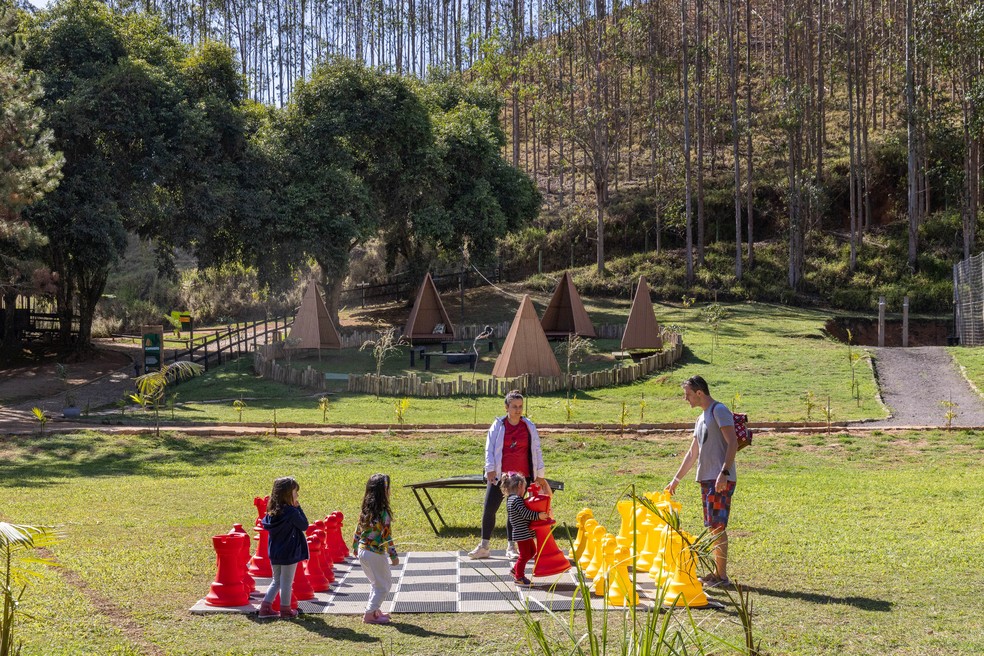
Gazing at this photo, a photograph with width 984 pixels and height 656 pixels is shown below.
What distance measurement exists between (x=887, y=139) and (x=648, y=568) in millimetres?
48599

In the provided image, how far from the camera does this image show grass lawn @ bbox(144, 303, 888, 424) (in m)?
21.8

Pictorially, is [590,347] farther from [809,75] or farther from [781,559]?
[809,75]

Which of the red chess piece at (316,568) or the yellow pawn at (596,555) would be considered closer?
the yellow pawn at (596,555)

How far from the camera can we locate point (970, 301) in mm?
30969

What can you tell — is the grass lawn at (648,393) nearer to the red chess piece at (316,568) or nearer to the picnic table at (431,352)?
the picnic table at (431,352)

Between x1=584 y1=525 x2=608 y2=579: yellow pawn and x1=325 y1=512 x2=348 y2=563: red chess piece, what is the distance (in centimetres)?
246

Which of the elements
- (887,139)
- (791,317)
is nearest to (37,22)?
(791,317)

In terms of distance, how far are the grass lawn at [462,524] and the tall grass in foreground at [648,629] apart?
0.34 meters

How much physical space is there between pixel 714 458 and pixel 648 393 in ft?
56.1

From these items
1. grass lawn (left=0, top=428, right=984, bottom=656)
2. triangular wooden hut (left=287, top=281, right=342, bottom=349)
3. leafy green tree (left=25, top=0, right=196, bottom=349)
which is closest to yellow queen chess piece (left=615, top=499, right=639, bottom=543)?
grass lawn (left=0, top=428, right=984, bottom=656)

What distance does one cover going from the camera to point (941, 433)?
721 inches

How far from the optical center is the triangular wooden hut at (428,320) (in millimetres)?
34719

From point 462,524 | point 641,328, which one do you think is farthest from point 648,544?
point 641,328

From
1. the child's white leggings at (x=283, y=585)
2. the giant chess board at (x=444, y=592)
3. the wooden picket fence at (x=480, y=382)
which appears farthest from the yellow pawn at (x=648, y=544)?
the wooden picket fence at (x=480, y=382)
